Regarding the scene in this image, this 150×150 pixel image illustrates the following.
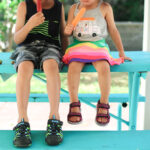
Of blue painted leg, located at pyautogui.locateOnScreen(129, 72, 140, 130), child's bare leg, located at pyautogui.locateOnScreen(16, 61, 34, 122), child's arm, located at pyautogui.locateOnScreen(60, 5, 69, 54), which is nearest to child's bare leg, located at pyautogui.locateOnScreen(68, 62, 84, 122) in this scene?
child's bare leg, located at pyautogui.locateOnScreen(16, 61, 34, 122)

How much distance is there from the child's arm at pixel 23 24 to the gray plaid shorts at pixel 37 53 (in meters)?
0.07

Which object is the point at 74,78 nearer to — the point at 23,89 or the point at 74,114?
the point at 74,114

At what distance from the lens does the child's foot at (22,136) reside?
1.34m

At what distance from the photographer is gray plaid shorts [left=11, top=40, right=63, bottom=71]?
5.18 ft

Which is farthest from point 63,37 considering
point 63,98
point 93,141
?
point 93,141

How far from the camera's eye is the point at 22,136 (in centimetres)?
136

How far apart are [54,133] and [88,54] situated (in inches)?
18.8

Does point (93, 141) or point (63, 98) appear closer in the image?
point (93, 141)

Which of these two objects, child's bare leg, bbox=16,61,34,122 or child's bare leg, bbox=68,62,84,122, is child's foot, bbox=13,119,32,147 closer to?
child's bare leg, bbox=16,61,34,122

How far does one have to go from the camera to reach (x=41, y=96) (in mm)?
2428

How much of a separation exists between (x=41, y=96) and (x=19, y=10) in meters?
0.84

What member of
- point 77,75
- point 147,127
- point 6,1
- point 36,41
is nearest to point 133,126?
point 147,127

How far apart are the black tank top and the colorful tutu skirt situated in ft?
0.53

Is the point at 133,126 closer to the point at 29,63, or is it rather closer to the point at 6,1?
the point at 29,63
